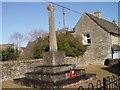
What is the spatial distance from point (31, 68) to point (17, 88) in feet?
17.7

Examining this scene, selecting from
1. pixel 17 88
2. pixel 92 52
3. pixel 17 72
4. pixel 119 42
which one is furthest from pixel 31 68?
pixel 119 42

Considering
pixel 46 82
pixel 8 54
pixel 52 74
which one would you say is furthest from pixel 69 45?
pixel 46 82

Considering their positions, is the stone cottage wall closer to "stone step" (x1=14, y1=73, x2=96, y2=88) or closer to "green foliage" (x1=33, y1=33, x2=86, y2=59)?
"green foliage" (x1=33, y1=33, x2=86, y2=59)

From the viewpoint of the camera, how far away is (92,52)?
1125 inches

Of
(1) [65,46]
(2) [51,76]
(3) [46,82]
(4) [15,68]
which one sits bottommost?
(3) [46,82]

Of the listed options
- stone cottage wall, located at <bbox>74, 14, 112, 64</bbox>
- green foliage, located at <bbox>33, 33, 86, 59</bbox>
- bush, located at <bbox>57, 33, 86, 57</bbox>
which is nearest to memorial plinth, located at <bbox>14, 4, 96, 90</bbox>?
green foliage, located at <bbox>33, 33, 86, 59</bbox>

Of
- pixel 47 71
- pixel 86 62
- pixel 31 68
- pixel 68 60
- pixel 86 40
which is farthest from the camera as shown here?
pixel 86 40

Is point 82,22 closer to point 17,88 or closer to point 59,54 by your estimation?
point 59,54

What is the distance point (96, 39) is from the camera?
2827cm

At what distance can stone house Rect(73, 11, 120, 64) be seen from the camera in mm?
27406

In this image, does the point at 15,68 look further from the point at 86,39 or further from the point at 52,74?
the point at 86,39

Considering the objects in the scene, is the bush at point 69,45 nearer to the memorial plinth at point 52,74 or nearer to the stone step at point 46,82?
the memorial plinth at point 52,74

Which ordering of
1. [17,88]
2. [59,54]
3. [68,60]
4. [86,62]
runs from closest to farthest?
[17,88], [59,54], [68,60], [86,62]

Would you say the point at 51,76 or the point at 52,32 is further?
the point at 52,32
